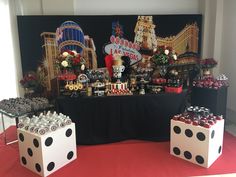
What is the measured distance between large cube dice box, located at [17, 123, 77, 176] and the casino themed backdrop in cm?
161

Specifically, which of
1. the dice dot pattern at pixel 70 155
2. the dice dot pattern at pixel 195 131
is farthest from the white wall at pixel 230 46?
the dice dot pattern at pixel 70 155

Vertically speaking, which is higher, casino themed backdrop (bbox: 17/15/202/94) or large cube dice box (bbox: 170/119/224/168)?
casino themed backdrop (bbox: 17/15/202/94)

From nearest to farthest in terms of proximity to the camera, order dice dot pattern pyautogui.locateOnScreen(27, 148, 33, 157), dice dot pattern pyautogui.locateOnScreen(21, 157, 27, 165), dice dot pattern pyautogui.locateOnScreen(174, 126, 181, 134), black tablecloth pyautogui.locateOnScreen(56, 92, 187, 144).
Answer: dice dot pattern pyautogui.locateOnScreen(27, 148, 33, 157) < dice dot pattern pyautogui.locateOnScreen(21, 157, 27, 165) < dice dot pattern pyautogui.locateOnScreen(174, 126, 181, 134) < black tablecloth pyautogui.locateOnScreen(56, 92, 187, 144)

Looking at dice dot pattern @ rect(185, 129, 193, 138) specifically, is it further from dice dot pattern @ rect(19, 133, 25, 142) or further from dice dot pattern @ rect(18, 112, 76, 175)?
dice dot pattern @ rect(19, 133, 25, 142)

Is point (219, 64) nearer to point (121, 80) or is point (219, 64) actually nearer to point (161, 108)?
point (161, 108)

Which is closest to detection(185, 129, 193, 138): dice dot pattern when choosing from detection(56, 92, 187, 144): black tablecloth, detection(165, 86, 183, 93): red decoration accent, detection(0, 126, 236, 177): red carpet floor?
detection(0, 126, 236, 177): red carpet floor

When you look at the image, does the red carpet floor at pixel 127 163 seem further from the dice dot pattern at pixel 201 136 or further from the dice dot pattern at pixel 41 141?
the dice dot pattern at pixel 201 136

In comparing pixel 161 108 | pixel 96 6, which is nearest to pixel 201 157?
pixel 161 108

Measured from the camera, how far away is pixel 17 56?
159 inches

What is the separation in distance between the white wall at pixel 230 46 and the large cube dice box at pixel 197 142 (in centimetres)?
140

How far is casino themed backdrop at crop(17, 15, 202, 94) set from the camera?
12.9ft

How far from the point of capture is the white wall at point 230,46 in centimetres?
387

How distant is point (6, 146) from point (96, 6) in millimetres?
2527

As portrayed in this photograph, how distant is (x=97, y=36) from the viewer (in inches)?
159
